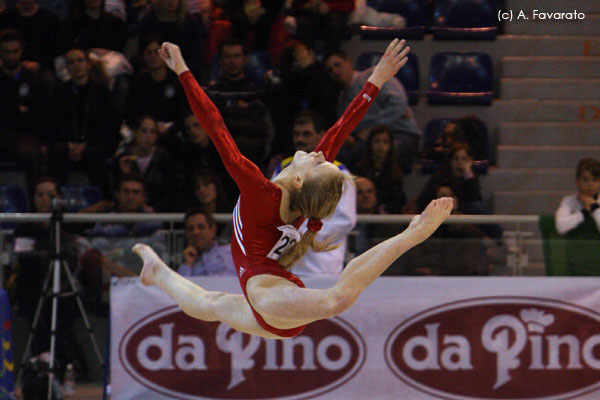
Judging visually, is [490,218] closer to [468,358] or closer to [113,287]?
[468,358]

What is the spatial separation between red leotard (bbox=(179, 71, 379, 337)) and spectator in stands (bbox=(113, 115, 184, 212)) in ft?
9.19

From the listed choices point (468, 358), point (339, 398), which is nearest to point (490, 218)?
point (468, 358)

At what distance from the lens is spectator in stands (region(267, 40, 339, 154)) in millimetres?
7574

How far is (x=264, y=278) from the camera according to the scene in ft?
13.9

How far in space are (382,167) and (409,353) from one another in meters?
1.54

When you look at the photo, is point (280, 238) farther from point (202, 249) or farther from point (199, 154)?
point (199, 154)

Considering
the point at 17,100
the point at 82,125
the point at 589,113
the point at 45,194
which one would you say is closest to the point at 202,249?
the point at 45,194

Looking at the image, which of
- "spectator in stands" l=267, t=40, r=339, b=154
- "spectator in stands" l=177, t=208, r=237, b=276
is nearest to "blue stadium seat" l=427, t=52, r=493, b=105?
"spectator in stands" l=267, t=40, r=339, b=154

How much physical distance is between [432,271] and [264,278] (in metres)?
2.15

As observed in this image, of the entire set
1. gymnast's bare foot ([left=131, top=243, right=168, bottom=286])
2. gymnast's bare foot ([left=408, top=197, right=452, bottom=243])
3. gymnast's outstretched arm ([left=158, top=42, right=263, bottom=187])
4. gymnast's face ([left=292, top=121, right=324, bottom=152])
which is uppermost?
gymnast's face ([left=292, top=121, right=324, bottom=152])

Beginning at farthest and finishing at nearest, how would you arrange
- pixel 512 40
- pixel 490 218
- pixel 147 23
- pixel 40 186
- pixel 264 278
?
1. pixel 512 40
2. pixel 147 23
3. pixel 40 186
4. pixel 490 218
5. pixel 264 278

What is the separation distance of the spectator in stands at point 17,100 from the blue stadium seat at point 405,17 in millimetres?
3164

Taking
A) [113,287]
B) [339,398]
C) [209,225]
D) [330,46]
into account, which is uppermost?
[330,46]

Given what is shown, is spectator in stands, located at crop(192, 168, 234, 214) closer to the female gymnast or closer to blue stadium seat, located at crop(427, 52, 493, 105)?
the female gymnast
